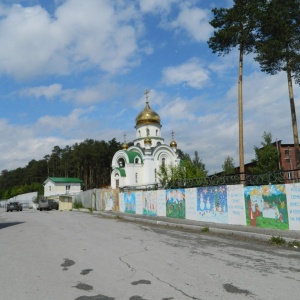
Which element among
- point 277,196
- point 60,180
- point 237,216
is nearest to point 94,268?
point 277,196

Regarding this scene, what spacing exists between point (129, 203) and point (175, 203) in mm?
8530

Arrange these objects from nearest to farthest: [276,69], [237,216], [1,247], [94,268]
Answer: [94,268] → [1,247] → [237,216] → [276,69]

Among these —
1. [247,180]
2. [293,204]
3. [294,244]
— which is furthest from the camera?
[247,180]

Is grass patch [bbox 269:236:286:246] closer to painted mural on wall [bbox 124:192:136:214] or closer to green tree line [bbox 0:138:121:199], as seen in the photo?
painted mural on wall [bbox 124:192:136:214]

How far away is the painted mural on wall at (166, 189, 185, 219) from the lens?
21.3 meters

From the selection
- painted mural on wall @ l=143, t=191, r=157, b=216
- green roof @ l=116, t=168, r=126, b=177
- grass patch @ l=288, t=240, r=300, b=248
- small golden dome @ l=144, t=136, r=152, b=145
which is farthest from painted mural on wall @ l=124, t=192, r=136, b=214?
small golden dome @ l=144, t=136, r=152, b=145

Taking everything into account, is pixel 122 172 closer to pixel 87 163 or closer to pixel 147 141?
pixel 147 141

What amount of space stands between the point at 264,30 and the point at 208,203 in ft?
33.7

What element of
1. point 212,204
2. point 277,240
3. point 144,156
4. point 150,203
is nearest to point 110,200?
point 150,203

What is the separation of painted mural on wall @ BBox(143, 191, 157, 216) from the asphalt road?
14066 mm

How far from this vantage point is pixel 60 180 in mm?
75000

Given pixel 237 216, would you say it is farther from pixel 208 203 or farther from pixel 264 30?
pixel 264 30

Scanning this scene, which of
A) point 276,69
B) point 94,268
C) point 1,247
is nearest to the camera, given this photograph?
point 94,268

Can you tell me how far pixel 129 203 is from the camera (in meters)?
29.9
